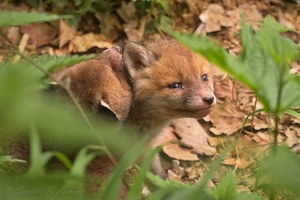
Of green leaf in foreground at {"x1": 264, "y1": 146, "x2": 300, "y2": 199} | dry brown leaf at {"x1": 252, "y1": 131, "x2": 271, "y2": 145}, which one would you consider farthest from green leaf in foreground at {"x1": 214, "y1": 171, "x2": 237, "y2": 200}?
dry brown leaf at {"x1": 252, "y1": 131, "x2": 271, "y2": 145}

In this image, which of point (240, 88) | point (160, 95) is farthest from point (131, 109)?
point (240, 88)

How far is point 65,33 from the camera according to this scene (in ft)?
19.9

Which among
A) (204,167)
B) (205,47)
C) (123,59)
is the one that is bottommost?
(204,167)

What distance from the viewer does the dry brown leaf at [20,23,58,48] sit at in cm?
606

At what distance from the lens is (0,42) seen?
5719mm

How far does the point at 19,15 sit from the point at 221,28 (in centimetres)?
450

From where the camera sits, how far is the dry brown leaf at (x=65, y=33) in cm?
604

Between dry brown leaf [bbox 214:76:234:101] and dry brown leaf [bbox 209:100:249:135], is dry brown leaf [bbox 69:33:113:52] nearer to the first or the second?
dry brown leaf [bbox 214:76:234:101]

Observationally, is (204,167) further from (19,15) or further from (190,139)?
(19,15)

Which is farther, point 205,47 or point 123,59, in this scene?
point 123,59

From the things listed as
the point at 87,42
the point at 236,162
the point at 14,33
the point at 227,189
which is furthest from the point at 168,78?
the point at 14,33

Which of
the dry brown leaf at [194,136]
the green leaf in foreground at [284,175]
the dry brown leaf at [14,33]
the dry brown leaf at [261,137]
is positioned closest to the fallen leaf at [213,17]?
the dry brown leaf at [194,136]

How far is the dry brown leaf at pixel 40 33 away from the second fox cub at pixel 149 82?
1.96 m

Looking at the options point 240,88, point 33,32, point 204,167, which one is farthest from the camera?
point 33,32
